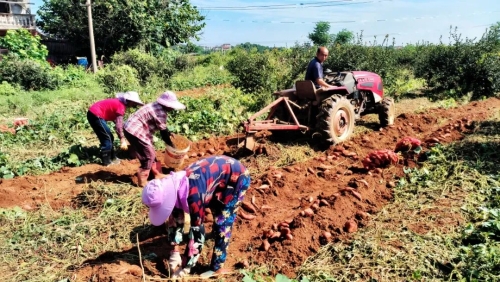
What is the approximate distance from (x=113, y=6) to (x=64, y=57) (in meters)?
4.69

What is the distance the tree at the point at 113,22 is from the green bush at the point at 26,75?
22.7 ft

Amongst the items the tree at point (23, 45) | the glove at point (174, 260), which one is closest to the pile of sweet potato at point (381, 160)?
the glove at point (174, 260)

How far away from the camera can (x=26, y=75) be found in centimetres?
1441

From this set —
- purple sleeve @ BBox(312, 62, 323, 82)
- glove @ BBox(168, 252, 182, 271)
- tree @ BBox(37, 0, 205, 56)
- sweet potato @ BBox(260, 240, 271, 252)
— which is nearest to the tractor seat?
purple sleeve @ BBox(312, 62, 323, 82)

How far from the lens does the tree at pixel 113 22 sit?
2089 cm

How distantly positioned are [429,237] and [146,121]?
3.85 m

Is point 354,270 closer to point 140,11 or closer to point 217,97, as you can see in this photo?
point 217,97

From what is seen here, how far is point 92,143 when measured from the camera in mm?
7789

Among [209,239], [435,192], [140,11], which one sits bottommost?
[209,239]

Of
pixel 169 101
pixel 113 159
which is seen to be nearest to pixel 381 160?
pixel 169 101

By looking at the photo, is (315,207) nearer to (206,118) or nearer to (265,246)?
(265,246)

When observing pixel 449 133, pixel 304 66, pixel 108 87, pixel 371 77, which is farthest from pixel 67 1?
pixel 449 133

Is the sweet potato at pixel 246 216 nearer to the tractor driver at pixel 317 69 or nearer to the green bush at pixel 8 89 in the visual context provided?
the tractor driver at pixel 317 69

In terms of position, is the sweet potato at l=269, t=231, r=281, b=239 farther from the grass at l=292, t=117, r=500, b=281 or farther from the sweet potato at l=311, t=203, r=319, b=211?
the sweet potato at l=311, t=203, r=319, b=211
